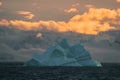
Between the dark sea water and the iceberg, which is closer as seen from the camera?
the dark sea water

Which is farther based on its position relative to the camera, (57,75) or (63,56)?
(63,56)

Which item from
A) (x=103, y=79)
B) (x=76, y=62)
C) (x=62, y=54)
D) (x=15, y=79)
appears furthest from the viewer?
(x=76, y=62)

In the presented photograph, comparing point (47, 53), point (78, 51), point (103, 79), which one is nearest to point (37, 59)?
point (47, 53)

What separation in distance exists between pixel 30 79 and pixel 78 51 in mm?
56657

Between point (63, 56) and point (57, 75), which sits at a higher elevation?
point (63, 56)

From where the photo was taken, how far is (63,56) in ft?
418

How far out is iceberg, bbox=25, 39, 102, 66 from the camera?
12769 centimetres

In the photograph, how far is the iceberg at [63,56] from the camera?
12769 cm

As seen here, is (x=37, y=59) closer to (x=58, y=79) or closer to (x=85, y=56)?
(x=85, y=56)

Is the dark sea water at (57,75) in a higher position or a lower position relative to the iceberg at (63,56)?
lower

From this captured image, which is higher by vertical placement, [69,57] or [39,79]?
[69,57]

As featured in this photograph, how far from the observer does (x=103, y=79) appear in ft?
262

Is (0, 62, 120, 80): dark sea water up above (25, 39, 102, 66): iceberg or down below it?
below

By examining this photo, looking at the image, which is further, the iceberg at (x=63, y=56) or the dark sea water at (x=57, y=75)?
the iceberg at (x=63, y=56)
